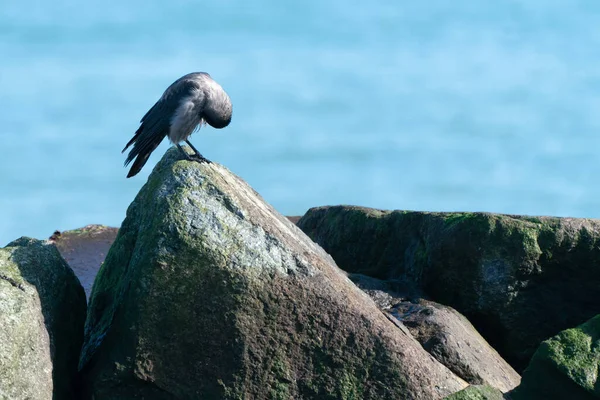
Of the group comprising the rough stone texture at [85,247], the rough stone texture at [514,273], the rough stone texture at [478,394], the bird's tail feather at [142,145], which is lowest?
the rough stone texture at [478,394]

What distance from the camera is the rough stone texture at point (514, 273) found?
30.7 feet

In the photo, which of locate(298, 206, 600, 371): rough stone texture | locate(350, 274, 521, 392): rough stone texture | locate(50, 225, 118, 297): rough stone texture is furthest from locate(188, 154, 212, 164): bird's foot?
locate(50, 225, 118, 297): rough stone texture

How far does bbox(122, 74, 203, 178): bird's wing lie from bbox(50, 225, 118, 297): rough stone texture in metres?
4.86

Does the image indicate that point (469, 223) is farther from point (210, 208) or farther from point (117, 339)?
point (117, 339)

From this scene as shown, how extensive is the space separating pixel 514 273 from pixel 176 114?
4.07m

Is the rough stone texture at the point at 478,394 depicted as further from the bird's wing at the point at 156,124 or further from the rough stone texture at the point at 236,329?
the bird's wing at the point at 156,124

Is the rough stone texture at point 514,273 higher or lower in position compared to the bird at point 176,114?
lower

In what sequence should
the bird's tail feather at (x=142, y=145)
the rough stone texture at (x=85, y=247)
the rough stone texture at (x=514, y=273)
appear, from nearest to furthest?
the rough stone texture at (x=514, y=273) → the bird's tail feather at (x=142, y=145) → the rough stone texture at (x=85, y=247)

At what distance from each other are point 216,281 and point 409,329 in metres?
2.20

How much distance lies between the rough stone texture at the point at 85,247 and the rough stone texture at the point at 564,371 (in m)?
8.64

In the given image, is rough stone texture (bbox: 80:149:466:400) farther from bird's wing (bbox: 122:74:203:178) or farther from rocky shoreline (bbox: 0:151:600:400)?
bird's wing (bbox: 122:74:203:178)

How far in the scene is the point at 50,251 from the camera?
25.5 feet

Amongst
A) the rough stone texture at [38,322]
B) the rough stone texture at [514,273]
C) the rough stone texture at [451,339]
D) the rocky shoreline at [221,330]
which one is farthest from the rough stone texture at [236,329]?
the rough stone texture at [514,273]

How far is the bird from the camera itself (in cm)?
986
